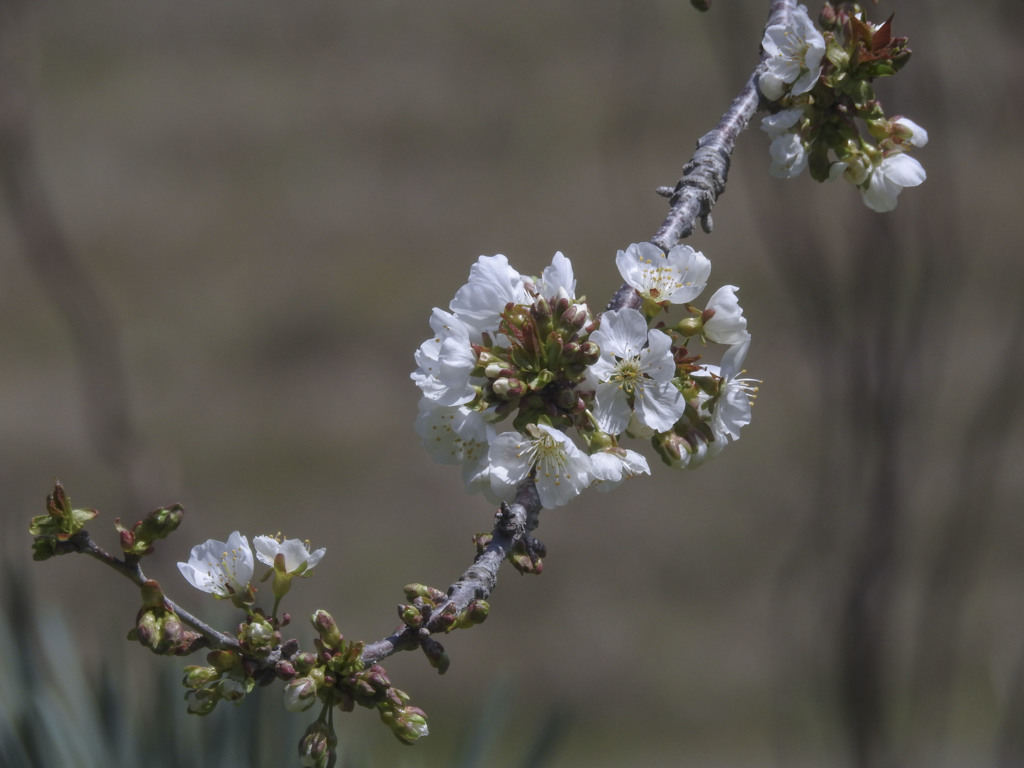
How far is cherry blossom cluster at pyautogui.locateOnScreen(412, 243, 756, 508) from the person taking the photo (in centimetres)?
73

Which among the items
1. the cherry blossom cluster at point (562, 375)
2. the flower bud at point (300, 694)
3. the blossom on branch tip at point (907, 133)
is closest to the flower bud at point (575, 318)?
the cherry blossom cluster at point (562, 375)

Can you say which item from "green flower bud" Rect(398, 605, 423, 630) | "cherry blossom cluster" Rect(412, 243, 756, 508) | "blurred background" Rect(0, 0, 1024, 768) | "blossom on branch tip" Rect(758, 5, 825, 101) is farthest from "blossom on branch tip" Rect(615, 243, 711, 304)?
"blurred background" Rect(0, 0, 1024, 768)

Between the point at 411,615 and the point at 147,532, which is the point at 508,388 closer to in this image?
the point at 411,615

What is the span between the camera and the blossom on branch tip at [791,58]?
85cm

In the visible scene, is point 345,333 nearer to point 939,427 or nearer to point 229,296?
point 229,296

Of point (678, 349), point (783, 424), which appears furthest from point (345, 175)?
point (678, 349)

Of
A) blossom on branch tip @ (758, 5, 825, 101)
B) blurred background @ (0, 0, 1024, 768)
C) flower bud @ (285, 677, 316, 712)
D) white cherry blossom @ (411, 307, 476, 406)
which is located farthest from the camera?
blurred background @ (0, 0, 1024, 768)

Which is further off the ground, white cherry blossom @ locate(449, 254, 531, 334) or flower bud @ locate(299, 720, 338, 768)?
white cherry blossom @ locate(449, 254, 531, 334)

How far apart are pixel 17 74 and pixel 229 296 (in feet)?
2.91

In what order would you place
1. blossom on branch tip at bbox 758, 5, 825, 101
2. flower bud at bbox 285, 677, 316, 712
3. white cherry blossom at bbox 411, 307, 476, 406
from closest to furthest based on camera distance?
flower bud at bbox 285, 677, 316, 712 < white cherry blossom at bbox 411, 307, 476, 406 < blossom on branch tip at bbox 758, 5, 825, 101

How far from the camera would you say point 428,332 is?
2682mm

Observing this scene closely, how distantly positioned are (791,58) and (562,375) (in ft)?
1.40

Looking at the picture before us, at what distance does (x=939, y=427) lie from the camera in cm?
257

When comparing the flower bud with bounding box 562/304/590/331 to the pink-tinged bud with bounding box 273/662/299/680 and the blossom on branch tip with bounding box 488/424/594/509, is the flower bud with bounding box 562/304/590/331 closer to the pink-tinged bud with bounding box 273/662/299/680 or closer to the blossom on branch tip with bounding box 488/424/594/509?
the blossom on branch tip with bounding box 488/424/594/509
